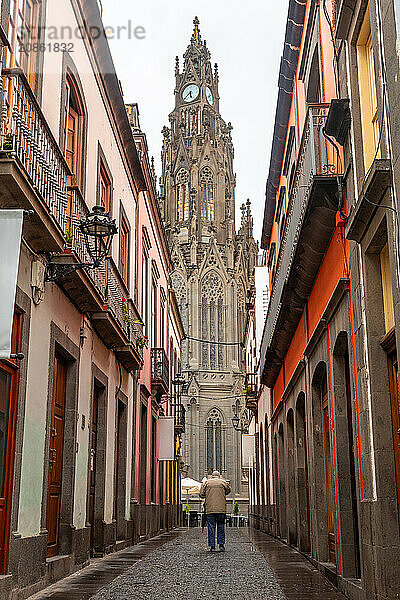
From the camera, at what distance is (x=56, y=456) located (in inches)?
422

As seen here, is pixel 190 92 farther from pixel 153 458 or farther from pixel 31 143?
pixel 31 143

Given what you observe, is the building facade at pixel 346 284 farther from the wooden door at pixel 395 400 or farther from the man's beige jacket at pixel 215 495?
the man's beige jacket at pixel 215 495

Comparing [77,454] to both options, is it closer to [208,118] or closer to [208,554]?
[208,554]

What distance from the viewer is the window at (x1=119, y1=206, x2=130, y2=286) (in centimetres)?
1678

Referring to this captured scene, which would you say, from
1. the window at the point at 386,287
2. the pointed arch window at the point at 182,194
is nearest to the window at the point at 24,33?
the window at the point at 386,287

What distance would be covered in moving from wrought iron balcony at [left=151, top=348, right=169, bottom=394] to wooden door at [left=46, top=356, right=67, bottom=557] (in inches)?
475

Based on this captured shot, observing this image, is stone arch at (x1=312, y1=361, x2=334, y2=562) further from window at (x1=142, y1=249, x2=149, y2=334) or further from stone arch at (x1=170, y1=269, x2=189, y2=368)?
stone arch at (x1=170, y1=269, x2=189, y2=368)

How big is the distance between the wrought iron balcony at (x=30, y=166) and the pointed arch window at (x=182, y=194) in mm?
69138

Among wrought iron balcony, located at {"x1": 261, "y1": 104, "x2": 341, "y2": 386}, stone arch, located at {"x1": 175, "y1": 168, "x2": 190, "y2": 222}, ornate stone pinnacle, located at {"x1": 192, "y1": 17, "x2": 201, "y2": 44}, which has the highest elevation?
ornate stone pinnacle, located at {"x1": 192, "y1": 17, "x2": 201, "y2": 44}

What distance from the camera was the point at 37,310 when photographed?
913 cm

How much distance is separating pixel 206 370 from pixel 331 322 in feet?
202

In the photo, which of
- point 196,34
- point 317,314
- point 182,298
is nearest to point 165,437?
point 317,314

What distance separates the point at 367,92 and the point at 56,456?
6164 millimetres

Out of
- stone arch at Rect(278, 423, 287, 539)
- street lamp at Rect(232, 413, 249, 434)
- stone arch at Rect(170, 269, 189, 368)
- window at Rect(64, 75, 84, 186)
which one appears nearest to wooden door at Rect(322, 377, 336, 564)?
window at Rect(64, 75, 84, 186)
